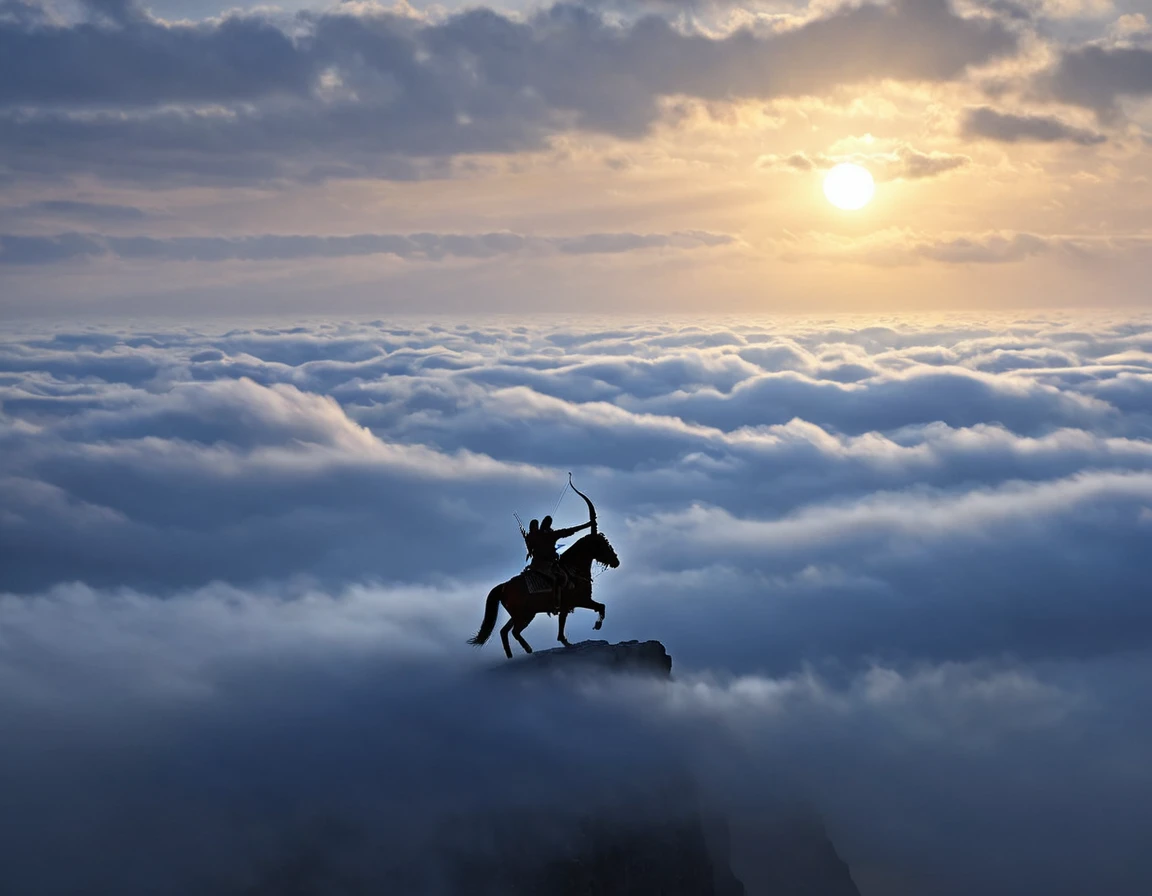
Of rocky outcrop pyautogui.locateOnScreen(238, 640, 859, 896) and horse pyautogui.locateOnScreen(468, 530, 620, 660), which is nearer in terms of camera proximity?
rocky outcrop pyautogui.locateOnScreen(238, 640, 859, 896)

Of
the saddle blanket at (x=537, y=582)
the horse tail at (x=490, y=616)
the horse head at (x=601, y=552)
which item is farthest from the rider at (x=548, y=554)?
the horse tail at (x=490, y=616)

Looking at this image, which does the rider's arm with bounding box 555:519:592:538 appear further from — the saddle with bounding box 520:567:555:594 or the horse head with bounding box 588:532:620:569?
the saddle with bounding box 520:567:555:594

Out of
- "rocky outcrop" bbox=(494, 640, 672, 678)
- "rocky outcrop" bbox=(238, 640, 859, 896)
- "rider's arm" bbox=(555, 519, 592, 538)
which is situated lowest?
"rocky outcrop" bbox=(238, 640, 859, 896)

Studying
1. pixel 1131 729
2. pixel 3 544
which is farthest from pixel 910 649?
pixel 3 544

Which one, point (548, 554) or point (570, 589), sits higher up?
point (548, 554)

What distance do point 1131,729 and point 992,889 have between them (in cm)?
4098

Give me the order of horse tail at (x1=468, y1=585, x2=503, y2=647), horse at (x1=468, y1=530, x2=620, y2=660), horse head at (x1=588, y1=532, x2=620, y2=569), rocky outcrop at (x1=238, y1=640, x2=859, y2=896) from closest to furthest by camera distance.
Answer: rocky outcrop at (x1=238, y1=640, x2=859, y2=896), horse at (x1=468, y1=530, x2=620, y2=660), horse head at (x1=588, y1=532, x2=620, y2=569), horse tail at (x1=468, y1=585, x2=503, y2=647)

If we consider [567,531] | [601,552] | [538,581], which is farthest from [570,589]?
[567,531]

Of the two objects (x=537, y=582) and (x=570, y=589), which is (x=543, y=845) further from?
(x=537, y=582)

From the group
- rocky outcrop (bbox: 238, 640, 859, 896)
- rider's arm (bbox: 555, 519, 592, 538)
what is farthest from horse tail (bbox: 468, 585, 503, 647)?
rider's arm (bbox: 555, 519, 592, 538)

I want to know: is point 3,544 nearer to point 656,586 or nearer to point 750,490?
point 656,586

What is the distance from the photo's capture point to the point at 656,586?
444ft

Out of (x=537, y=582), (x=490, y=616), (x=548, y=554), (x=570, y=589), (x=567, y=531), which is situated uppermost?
(x=567, y=531)

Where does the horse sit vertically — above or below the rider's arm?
below
